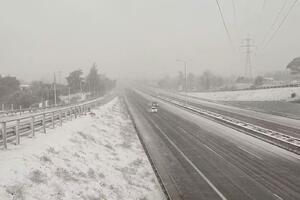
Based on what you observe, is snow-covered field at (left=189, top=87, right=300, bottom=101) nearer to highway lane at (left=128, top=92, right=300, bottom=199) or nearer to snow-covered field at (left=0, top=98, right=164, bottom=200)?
highway lane at (left=128, top=92, right=300, bottom=199)

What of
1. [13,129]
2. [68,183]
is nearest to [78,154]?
[13,129]

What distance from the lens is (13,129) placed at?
1947cm

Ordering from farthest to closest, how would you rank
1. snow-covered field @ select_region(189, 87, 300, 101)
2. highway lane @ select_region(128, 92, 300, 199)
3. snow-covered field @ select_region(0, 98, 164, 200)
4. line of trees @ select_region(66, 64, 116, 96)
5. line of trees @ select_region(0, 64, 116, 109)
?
line of trees @ select_region(66, 64, 116, 96), line of trees @ select_region(0, 64, 116, 109), snow-covered field @ select_region(189, 87, 300, 101), highway lane @ select_region(128, 92, 300, 199), snow-covered field @ select_region(0, 98, 164, 200)

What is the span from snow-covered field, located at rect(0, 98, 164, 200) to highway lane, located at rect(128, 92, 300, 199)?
1.95 metres

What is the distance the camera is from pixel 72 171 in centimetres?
1730

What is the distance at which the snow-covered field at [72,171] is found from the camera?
43.7 feet

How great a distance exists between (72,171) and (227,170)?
964cm

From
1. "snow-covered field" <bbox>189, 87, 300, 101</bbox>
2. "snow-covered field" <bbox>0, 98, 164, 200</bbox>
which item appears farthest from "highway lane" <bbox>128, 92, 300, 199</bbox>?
"snow-covered field" <bbox>189, 87, 300, 101</bbox>

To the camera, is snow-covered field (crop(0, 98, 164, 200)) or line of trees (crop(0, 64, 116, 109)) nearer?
snow-covered field (crop(0, 98, 164, 200))

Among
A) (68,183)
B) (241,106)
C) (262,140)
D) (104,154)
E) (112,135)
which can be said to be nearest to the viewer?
(68,183)

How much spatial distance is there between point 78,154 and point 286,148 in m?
16.5

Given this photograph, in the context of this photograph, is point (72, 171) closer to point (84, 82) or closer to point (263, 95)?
point (263, 95)

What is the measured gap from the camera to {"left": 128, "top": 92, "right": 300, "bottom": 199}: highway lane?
57.8 feet

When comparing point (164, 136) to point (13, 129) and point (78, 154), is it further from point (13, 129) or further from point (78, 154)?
point (13, 129)
